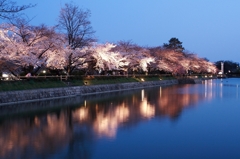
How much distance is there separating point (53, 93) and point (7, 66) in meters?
4.10

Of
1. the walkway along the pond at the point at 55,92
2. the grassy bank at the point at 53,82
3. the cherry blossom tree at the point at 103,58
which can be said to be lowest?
the walkway along the pond at the point at 55,92

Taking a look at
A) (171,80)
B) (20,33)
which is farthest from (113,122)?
(171,80)

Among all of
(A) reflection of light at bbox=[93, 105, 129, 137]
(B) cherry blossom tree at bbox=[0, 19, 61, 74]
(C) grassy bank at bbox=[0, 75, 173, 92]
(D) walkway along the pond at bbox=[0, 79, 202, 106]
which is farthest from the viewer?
(B) cherry blossom tree at bbox=[0, 19, 61, 74]

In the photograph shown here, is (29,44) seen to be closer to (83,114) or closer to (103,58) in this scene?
(103,58)

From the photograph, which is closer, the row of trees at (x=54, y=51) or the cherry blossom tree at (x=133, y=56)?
the row of trees at (x=54, y=51)

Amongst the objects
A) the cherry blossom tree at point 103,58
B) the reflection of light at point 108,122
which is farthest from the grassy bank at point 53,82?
the reflection of light at point 108,122

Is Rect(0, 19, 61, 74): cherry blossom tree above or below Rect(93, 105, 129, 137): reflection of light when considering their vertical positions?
above

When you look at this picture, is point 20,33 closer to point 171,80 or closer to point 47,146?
point 47,146

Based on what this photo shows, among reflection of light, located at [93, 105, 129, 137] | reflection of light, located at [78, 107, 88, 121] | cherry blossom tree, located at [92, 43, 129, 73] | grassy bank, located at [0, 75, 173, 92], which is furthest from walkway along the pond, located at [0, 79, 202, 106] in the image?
reflection of light, located at [93, 105, 129, 137]

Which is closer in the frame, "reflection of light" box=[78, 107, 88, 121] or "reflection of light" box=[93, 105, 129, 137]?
"reflection of light" box=[93, 105, 129, 137]

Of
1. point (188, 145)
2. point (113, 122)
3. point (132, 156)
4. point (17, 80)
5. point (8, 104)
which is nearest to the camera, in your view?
point (132, 156)

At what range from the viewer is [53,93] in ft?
78.5

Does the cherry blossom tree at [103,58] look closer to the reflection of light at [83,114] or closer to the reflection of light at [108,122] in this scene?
the reflection of light at [83,114]

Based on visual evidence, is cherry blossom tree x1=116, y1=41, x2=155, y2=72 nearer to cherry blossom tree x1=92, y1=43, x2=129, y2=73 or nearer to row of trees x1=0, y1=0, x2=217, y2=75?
row of trees x1=0, y1=0, x2=217, y2=75
